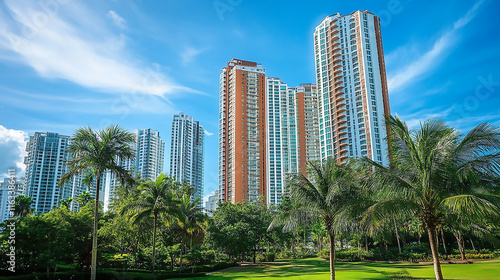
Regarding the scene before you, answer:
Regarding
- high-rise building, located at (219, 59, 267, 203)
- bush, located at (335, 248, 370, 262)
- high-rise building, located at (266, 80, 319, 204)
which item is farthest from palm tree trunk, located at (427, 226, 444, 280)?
high-rise building, located at (266, 80, 319, 204)

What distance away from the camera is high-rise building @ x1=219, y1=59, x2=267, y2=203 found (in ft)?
340

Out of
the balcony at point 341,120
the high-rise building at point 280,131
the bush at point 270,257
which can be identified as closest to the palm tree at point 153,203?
the bush at point 270,257

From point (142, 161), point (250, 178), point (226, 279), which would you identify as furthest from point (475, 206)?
point (142, 161)

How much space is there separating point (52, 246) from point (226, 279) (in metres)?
12.6

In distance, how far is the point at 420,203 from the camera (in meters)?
13.4

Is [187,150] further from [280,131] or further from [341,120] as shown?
[341,120]

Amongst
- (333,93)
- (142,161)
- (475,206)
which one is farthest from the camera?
(142,161)

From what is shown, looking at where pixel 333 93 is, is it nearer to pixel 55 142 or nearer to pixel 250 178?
pixel 250 178

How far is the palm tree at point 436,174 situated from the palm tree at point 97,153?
17.1 metres

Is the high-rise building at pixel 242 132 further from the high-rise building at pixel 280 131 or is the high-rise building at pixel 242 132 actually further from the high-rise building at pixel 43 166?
the high-rise building at pixel 43 166

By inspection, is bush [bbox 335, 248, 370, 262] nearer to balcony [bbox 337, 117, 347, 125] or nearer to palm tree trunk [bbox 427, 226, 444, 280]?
palm tree trunk [bbox 427, 226, 444, 280]

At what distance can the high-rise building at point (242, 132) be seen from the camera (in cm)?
10356

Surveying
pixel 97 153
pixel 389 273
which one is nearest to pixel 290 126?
pixel 389 273

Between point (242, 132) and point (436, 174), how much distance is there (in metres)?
93.9
